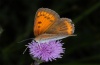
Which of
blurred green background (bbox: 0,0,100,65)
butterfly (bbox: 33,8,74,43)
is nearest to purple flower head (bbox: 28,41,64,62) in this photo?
butterfly (bbox: 33,8,74,43)

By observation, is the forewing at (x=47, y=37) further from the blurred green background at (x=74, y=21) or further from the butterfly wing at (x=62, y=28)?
the blurred green background at (x=74, y=21)

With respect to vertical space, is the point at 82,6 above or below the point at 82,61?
above

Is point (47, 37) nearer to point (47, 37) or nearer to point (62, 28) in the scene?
point (47, 37)

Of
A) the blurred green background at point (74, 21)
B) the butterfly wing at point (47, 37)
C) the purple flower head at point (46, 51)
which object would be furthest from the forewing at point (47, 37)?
the blurred green background at point (74, 21)

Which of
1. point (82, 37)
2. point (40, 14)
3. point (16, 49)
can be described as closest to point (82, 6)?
point (82, 37)

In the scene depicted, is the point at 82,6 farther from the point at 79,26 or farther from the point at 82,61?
the point at 82,61
